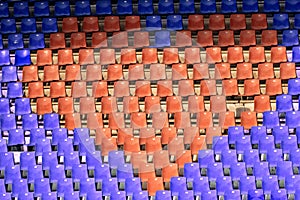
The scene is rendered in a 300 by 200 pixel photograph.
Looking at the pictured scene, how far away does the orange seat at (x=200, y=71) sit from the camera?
47.3 feet

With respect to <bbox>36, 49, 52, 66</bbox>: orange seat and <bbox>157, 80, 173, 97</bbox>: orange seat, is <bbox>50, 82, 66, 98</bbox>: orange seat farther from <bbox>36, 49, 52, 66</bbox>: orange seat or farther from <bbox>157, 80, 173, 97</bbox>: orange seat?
<bbox>157, 80, 173, 97</bbox>: orange seat

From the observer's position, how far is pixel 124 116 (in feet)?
46.6

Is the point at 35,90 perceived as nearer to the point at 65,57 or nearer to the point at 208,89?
the point at 65,57

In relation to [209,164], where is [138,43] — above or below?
above

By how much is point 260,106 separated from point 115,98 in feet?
5.97

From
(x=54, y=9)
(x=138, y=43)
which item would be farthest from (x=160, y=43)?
(x=54, y=9)

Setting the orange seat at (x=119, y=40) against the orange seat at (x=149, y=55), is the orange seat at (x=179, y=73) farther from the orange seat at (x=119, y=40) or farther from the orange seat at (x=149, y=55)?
the orange seat at (x=119, y=40)

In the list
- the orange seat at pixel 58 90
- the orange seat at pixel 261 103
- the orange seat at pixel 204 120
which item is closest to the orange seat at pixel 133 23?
the orange seat at pixel 58 90

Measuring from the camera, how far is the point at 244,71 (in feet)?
47.3

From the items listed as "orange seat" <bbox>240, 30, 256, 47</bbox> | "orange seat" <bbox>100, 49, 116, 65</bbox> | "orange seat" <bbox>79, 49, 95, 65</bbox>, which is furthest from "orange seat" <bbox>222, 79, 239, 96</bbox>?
"orange seat" <bbox>79, 49, 95, 65</bbox>

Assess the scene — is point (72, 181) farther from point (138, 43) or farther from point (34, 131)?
point (138, 43)

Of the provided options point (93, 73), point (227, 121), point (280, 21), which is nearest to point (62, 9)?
point (93, 73)

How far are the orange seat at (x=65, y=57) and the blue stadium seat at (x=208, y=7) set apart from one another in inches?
71.7

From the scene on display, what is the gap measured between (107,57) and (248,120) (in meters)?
1.99
